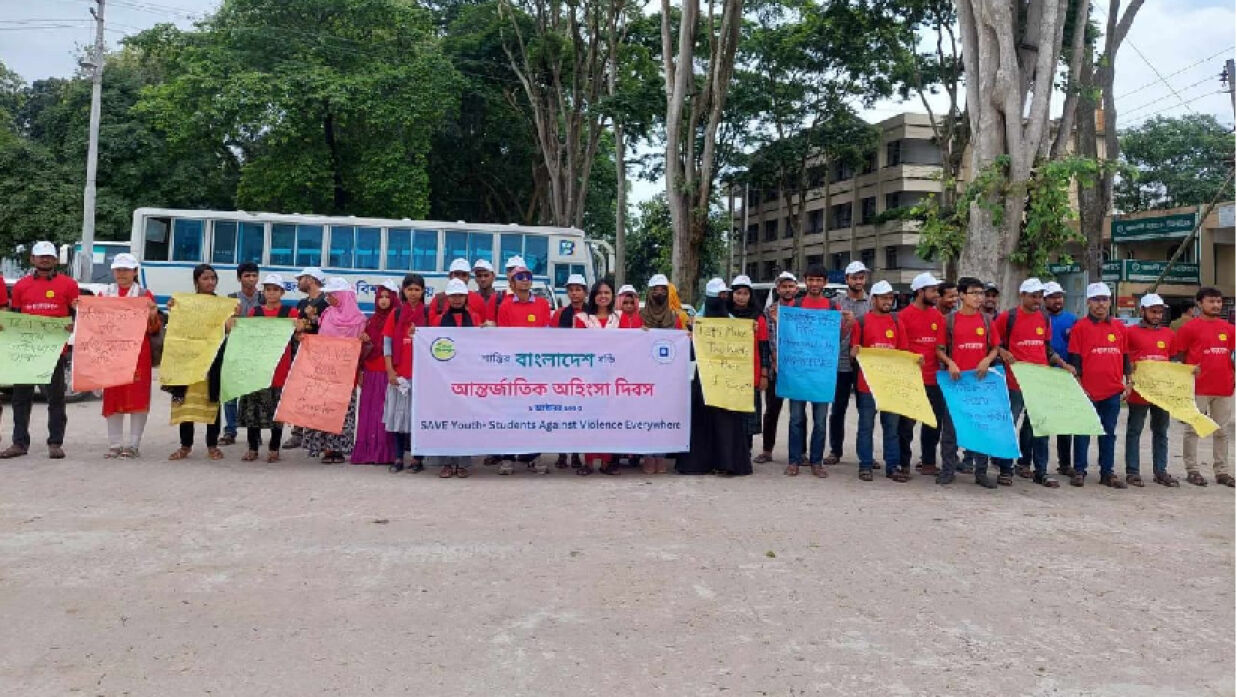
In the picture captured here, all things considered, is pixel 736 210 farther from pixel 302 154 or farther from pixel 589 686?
pixel 589 686

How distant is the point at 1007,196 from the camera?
42.8 feet

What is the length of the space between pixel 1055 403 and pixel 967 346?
0.87m

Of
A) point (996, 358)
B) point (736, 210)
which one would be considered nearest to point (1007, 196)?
point (996, 358)

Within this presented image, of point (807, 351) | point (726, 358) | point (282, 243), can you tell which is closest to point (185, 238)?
point (282, 243)

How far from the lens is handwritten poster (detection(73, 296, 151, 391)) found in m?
8.18

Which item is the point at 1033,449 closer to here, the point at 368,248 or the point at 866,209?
the point at 368,248

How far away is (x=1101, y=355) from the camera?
27.7 ft

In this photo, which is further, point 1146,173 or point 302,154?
point 1146,173

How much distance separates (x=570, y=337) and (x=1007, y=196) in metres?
7.62

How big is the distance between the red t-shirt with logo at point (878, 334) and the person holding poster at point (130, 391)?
609cm

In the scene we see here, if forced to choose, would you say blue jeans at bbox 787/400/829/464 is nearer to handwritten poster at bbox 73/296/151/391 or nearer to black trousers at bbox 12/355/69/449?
handwritten poster at bbox 73/296/151/391

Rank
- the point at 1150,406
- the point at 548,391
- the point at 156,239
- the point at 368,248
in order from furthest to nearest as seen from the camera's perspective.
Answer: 1. the point at 368,248
2. the point at 156,239
3. the point at 1150,406
4. the point at 548,391

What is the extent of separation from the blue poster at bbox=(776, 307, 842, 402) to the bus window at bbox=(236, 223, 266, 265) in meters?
18.2

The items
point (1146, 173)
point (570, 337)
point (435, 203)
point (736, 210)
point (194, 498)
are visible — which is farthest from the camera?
point (736, 210)
